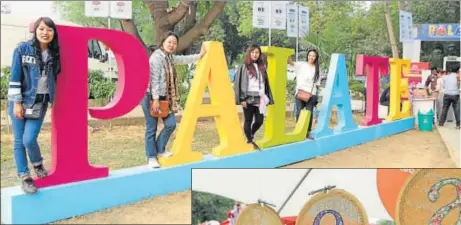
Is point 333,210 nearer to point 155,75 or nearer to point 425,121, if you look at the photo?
point 155,75

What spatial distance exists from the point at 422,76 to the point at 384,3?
2.07 m

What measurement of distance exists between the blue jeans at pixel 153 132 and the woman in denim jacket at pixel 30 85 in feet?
2.20

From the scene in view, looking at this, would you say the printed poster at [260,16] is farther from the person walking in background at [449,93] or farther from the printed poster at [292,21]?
the person walking in background at [449,93]

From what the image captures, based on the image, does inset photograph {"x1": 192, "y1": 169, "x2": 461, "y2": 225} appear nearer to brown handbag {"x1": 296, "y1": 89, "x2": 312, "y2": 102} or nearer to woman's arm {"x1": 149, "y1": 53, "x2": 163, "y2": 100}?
woman's arm {"x1": 149, "y1": 53, "x2": 163, "y2": 100}

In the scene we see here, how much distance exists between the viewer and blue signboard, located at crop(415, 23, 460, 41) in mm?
5850

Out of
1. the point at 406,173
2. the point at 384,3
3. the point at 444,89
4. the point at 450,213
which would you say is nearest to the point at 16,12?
the point at 406,173

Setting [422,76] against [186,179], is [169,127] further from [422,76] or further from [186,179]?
[422,76]

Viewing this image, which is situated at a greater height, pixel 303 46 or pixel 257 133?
pixel 303 46

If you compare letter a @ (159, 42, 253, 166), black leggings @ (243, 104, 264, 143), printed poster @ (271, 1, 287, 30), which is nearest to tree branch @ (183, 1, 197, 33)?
printed poster @ (271, 1, 287, 30)

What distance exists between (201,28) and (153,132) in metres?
1.89

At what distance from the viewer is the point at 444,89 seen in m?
6.18

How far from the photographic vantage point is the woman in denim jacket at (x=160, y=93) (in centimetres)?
276

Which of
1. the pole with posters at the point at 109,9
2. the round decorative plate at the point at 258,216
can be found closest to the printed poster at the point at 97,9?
the pole with posters at the point at 109,9

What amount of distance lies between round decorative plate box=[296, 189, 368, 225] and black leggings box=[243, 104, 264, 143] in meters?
1.38
